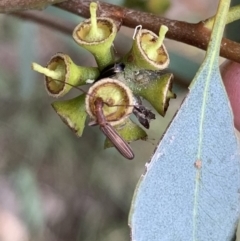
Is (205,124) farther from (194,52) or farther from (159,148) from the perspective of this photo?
(194,52)

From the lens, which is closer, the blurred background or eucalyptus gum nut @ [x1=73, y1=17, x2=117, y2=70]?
eucalyptus gum nut @ [x1=73, y1=17, x2=117, y2=70]

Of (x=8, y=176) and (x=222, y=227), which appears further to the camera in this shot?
(x=8, y=176)

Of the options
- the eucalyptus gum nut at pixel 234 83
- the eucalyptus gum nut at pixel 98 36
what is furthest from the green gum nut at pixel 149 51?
the eucalyptus gum nut at pixel 234 83

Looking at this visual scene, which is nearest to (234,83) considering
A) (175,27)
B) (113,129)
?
(175,27)

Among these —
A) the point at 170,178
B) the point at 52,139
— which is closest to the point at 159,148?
the point at 170,178

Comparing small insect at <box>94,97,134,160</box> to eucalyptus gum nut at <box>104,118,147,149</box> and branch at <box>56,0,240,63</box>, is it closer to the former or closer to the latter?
eucalyptus gum nut at <box>104,118,147,149</box>

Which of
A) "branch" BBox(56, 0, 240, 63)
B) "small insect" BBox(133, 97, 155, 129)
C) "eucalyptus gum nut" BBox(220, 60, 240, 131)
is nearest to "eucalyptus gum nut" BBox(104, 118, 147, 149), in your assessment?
"small insect" BBox(133, 97, 155, 129)

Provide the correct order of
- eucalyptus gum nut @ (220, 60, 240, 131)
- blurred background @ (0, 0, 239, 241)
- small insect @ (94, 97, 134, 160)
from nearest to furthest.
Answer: small insect @ (94, 97, 134, 160) < eucalyptus gum nut @ (220, 60, 240, 131) < blurred background @ (0, 0, 239, 241)

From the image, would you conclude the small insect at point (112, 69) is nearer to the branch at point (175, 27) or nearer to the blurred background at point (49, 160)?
the branch at point (175, 27)
